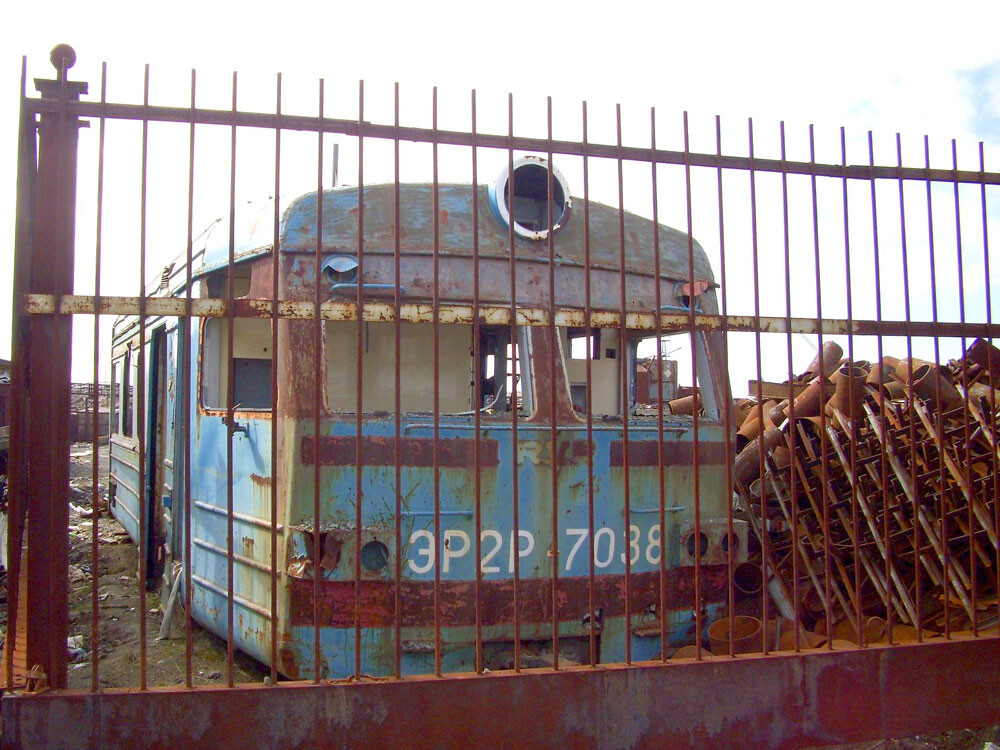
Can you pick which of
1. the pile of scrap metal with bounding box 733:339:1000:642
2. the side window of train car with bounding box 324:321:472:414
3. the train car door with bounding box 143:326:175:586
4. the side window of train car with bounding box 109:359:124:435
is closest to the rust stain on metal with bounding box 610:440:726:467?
the pile of scrap metal with bounding box 733:339:1000:642

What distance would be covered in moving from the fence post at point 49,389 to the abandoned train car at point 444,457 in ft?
2.25

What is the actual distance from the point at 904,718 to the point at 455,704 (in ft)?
5.81

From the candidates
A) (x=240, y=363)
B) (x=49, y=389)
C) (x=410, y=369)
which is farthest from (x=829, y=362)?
(x=49, y=389)

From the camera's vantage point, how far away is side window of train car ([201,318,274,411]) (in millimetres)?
4559

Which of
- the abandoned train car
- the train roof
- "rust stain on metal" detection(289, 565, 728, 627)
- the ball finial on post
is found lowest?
"rust stain on metal" detection(289, 565, 728, 627)

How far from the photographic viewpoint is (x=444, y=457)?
3.71 metres

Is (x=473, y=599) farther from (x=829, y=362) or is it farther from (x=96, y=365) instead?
(x=829, y=362)

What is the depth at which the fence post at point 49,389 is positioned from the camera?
2453mm

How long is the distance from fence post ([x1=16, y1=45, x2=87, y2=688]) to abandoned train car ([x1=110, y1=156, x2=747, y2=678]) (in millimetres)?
687

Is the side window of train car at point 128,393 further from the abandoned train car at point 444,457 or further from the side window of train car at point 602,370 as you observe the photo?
the side window of train car at point 602,370

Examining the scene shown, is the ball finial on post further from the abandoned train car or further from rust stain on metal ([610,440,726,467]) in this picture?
rust stain on metal ([610,440,726,467])

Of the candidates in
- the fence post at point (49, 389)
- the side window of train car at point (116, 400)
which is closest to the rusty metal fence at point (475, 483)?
the fence post at point (49, 389)

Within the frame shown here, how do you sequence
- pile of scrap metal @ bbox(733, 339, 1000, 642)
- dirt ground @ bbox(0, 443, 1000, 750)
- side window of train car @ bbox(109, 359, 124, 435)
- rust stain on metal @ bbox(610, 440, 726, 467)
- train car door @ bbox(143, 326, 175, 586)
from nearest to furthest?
dirt ground @ bbox(0, 443, 1000, 750) → rust stain on metal @ bbox(610, 440, 726, 467) → pile of scrap metal @ bbox(733, 339, 1000, 642) → train car door @ bbox(143, 326, 175, 586) → side window of train car @ bbox(109, 359, 124, 435)

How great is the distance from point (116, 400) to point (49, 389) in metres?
7.67
